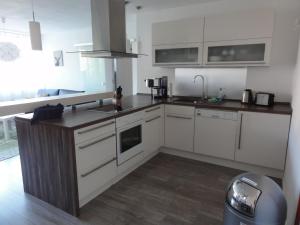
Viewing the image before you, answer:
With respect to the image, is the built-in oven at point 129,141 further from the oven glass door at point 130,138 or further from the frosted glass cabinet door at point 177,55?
the frosted glass cabinet door at point 177,55

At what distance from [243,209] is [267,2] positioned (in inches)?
115

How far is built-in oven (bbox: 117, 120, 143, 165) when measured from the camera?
8.21ft

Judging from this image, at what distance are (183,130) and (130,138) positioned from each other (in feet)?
3.04

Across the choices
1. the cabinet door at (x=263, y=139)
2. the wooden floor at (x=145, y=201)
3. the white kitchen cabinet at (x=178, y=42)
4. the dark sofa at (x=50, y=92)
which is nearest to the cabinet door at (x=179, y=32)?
the white kitchen cabinet at (x=178, y=42)

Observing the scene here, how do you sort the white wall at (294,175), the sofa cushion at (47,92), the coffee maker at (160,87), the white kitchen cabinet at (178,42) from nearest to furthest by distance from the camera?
the white wall at (294,175) < the white kitchen cabinet at (178,42) < the coffee maker at (160,87) < the sofa cushion at (47,92)

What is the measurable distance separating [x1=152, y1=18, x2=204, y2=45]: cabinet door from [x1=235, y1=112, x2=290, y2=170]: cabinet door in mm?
1330

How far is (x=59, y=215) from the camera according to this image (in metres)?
2.05

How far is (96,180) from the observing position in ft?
7.30

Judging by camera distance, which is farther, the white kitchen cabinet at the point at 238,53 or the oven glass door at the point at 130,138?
the white kitchen cabinet at the point at 238,53

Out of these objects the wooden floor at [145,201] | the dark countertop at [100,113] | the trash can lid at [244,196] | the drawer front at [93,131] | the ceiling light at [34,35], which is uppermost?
the ceiling light at [34,35]

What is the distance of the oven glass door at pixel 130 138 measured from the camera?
8.39 ft

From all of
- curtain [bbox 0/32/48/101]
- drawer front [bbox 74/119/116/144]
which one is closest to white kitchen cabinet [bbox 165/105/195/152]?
drawer front [bbox 74/119/116/144]

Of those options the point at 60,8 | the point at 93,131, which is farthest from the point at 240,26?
the point at 60,8

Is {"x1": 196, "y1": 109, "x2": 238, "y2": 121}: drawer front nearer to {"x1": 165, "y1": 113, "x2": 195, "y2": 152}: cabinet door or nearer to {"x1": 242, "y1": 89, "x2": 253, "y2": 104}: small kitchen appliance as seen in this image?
{"x1": 165, "y1": 113, "x2": 195, "y2": 152}: cabinet door
